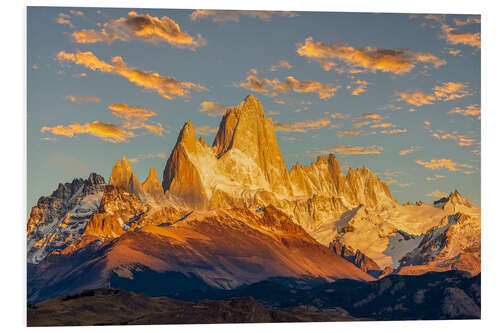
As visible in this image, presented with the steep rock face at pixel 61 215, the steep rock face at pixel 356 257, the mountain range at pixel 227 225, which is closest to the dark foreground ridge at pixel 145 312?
the mountain range at pixel 227 225

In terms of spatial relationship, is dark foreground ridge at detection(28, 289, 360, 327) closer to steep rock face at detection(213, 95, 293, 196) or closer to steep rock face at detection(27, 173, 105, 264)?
steep rock face at detection(27, 173, 105, 264)

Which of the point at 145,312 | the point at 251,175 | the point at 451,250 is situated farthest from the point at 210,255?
the point at 451,250

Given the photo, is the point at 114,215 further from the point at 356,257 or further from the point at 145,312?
the point at 356,257

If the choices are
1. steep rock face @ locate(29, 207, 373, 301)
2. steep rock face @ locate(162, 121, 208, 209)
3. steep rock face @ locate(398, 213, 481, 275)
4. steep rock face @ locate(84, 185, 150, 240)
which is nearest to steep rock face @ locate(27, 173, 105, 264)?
steep rock face @ locate(84, 185, 150, 240)

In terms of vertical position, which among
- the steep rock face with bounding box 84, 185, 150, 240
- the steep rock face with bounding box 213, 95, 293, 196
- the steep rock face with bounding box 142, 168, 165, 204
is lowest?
the steep rock face with bounding box 84, 185, 150, 240

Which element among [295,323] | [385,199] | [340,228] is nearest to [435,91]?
[385,199]
